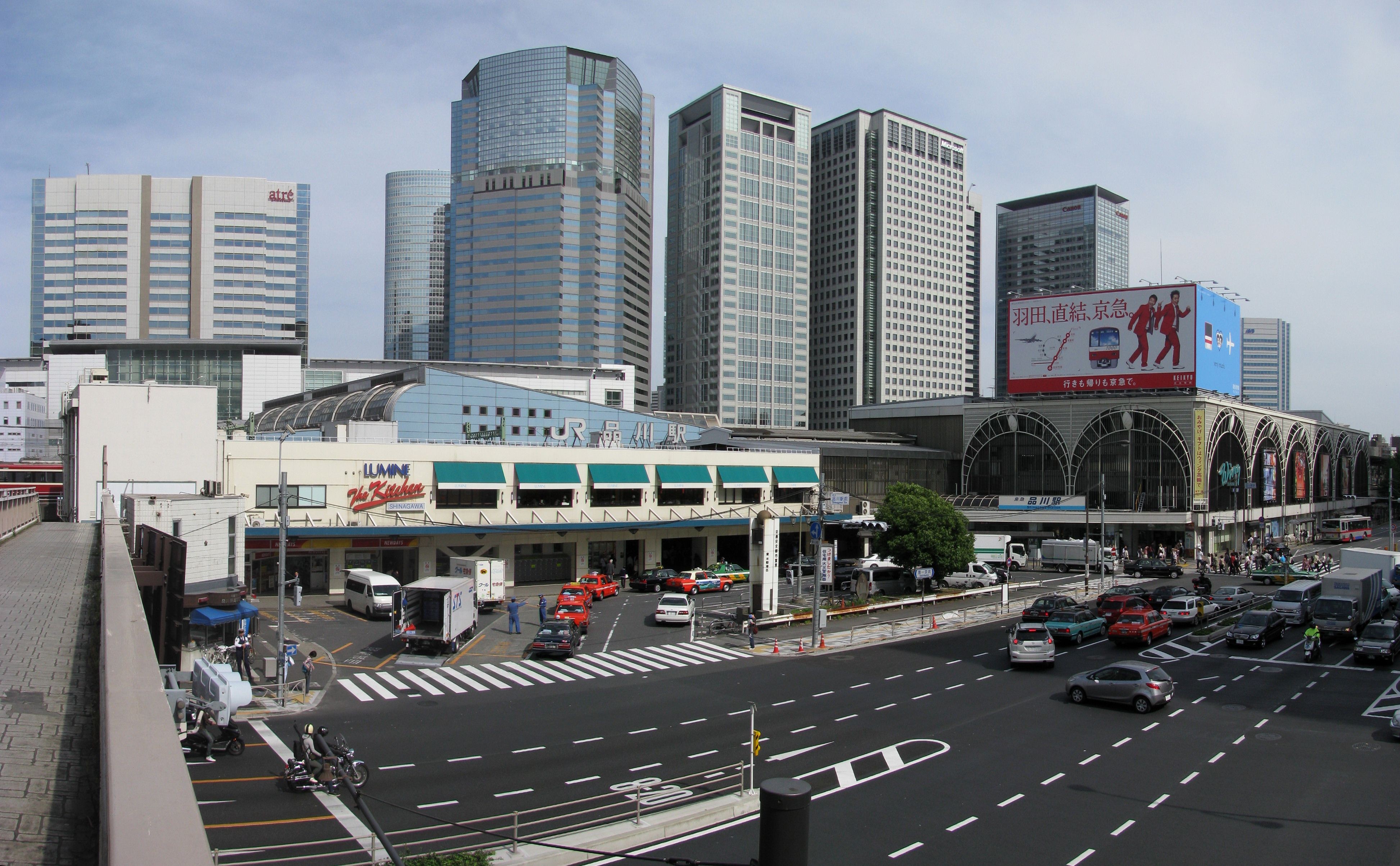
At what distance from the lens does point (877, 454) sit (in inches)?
3295

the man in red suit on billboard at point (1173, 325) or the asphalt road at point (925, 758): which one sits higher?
the man in red suit on billboard at point (1173, 325)

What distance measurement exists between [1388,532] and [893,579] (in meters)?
93.9

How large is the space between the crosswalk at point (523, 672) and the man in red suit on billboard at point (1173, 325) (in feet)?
202

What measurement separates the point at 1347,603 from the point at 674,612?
30.2 metres

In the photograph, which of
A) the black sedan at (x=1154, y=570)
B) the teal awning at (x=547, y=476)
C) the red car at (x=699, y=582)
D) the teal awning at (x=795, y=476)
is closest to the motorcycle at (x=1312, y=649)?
the black sedan at (x=1154, y=570)

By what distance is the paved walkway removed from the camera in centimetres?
725

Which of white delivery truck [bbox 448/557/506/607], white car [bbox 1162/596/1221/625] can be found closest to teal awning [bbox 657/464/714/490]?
white delivery truck [bbox 448/557/506/607]

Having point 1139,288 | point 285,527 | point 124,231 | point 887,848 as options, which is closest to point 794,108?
point 1139,288

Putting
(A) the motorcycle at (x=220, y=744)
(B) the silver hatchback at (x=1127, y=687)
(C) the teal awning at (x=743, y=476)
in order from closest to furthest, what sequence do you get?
(A) the motorcycle at (x=220, y=744) → (B) the silver hatchback at (x=1127, y=687) → (C) the teal awning at (x=743, y=476)

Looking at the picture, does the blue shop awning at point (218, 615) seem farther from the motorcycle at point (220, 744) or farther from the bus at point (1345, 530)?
the bus at point (1345, 530)

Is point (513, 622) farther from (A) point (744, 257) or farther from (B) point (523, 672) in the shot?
(A) point (744, 257)

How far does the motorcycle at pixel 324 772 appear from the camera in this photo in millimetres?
17781

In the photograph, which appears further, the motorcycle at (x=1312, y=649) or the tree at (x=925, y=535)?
the tree at (x=925, y=535)

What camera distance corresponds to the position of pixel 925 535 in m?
51.8
